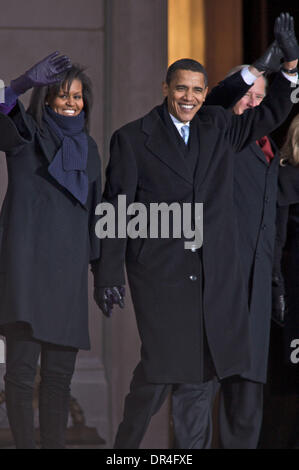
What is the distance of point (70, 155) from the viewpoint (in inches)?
134

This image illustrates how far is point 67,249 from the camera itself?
3.40m

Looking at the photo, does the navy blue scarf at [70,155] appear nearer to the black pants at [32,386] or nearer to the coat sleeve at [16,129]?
the coat sleeve at [16,129]

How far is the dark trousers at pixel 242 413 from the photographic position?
11.5 ft

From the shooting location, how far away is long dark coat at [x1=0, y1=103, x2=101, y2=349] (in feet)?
10.9

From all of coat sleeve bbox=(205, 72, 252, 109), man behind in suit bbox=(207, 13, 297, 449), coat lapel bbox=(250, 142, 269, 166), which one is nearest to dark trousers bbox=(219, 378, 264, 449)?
man behind in suit bbox=(207, 13, 297, 449)

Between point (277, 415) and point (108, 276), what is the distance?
3.85 feet

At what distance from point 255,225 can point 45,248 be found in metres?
0.83

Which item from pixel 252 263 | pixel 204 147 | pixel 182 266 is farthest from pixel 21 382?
pixel 204 147

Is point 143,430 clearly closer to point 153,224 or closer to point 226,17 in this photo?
point 153,224

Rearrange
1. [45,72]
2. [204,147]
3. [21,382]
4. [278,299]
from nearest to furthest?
[45,72] → [21,382] → [204,147] → [278,299]

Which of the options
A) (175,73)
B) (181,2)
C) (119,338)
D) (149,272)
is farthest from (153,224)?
(181,2)

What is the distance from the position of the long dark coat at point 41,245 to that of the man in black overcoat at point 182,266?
0.39 feet

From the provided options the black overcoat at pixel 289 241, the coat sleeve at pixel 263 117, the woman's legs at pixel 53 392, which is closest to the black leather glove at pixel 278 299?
the black overcoat at pixel 289 241

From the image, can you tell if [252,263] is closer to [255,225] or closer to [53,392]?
[255,225]
